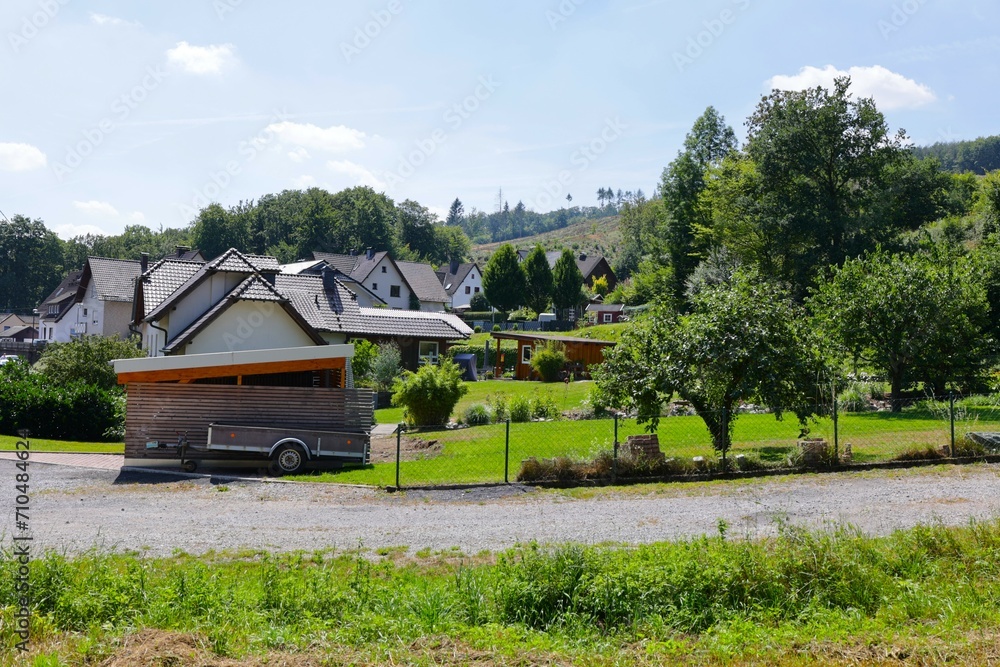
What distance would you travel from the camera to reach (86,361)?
100.0 feet

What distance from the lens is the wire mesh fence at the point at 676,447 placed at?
1667 cm

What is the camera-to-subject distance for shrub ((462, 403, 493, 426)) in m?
27.4

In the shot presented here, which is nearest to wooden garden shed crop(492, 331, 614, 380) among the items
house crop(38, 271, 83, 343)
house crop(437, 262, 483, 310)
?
house crop(38, 271, 83, 343)

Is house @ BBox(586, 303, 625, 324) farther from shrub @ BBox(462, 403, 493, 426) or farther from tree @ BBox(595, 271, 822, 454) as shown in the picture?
tree @ BBox(595, 271, 822, 454)

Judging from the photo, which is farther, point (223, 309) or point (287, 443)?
point (223, 309)

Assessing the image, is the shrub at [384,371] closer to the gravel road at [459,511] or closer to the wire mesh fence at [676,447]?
the wire mesh fence at [676,447]

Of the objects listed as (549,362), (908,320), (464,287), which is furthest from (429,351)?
(464,287)

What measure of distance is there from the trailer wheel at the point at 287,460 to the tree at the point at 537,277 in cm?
6270

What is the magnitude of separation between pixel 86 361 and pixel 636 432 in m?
21.3

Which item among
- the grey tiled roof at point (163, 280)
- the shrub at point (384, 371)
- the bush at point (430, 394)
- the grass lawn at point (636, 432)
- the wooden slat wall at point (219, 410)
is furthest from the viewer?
the shrub at point (384, 371)

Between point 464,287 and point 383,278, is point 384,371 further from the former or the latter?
point 464,287

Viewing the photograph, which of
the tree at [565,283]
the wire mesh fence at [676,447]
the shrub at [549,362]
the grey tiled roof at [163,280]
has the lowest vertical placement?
the wire mesh fence at [676,447]

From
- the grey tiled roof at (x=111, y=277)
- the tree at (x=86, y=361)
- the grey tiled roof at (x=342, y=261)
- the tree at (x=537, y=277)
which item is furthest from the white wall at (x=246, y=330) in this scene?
the tree at (x=537, y=277)

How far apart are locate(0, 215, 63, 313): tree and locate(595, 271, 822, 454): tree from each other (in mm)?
120497
